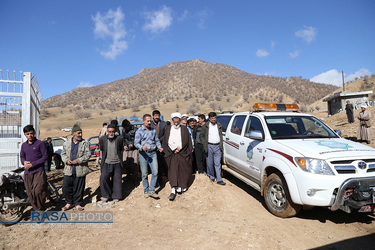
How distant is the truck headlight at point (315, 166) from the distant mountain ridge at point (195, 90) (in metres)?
43.5

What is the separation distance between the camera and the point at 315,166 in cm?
363

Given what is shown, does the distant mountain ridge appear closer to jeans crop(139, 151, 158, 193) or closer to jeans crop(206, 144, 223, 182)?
jeans crop(206, 144, 223, 182)

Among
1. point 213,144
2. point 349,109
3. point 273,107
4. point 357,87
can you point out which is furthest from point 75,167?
point 357,87

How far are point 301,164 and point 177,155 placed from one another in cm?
287

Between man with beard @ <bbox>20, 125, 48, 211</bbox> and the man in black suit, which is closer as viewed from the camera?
man with beard @ <bbox>20, 125, 48, 211</bbox>

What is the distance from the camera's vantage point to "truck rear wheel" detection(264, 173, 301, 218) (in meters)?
3.97

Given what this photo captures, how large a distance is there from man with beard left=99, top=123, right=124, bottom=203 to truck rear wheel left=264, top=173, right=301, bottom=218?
3386 mm

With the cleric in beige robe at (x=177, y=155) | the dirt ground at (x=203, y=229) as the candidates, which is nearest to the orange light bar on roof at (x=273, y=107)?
the cleric in beige robe at (x=177, y=155)

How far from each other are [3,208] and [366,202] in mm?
6426

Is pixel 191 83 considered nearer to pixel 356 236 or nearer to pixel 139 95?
pixel 139 95

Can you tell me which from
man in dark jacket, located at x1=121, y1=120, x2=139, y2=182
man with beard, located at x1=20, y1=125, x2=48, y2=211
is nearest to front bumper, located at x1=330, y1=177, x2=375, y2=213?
man in dark jacket, located at x1=121, y1=120, x2=139, y2=182

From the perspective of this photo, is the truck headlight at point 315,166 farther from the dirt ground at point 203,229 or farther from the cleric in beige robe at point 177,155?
the cleric in beige robe at point 177,155

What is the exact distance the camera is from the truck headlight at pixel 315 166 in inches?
141

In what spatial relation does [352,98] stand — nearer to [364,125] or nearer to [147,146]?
[364,125]
